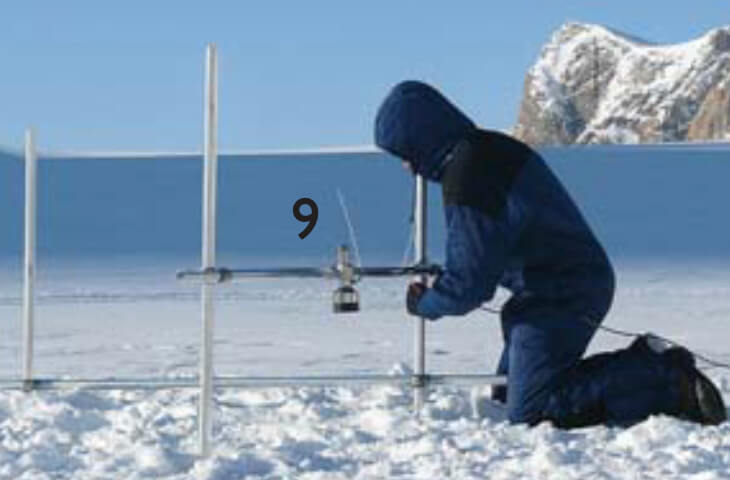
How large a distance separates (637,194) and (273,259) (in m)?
5.18

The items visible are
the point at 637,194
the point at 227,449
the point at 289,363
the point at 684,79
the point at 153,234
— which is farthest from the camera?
the point at 684,79

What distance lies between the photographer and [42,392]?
6016 millimetres

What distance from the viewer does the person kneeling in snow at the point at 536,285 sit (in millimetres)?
4996

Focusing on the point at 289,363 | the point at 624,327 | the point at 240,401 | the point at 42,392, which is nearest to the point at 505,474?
the point at 240,401

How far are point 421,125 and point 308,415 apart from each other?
1.16 meters

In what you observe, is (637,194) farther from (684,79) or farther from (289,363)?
(684,79)

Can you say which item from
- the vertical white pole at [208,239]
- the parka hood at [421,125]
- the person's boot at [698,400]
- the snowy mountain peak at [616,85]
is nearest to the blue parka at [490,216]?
the parka hood at [421,125]

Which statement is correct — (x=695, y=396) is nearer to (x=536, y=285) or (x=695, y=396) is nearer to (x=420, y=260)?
(x=536, y=285)

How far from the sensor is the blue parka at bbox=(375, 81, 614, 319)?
494cm

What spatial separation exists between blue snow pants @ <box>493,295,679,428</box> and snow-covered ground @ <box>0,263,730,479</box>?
12 centimetres

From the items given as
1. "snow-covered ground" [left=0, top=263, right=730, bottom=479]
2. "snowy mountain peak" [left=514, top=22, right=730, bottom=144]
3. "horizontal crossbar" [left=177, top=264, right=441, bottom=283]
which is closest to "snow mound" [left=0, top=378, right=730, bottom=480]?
"snow-covered ground" [left=0, top=263, right=730, bottom=479]

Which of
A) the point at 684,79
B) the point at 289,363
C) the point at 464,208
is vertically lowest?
the point at 289,363

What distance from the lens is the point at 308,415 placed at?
5512 millimetres

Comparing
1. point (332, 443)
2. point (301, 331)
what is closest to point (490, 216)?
point (332, 443)
